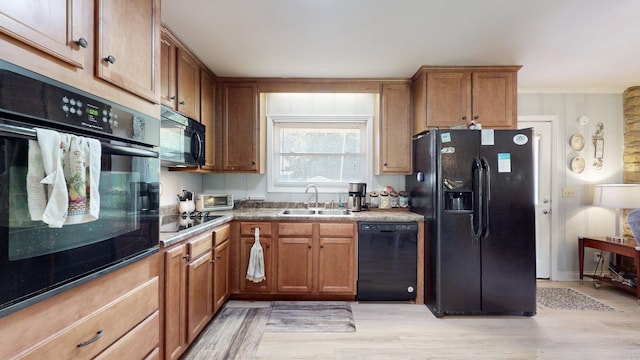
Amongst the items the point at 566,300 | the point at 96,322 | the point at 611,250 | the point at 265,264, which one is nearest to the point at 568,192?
the point at 611,250

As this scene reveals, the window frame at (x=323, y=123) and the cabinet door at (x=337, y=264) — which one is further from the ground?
the window frame at (x=323, y=123)

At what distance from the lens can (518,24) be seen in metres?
2.12

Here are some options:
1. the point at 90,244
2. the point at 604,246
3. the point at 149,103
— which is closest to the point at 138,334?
the point at 90,244

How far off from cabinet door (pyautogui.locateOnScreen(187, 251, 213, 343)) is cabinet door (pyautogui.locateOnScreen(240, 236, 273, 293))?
0.52 m

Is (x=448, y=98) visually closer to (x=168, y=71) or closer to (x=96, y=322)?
(x=168, y=71)

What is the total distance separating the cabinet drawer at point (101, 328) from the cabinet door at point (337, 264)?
168cm

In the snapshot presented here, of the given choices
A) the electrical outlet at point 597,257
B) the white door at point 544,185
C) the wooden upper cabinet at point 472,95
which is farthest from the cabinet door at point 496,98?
the electrical outlet at point 597,257

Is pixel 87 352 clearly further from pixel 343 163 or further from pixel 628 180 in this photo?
pixel 628 180

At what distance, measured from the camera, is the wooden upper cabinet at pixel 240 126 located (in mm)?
3223

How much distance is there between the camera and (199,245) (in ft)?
6.91

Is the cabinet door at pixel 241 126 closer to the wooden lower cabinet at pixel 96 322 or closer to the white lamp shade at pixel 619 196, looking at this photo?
A: the wooden lower cabinet at pixel 96 322

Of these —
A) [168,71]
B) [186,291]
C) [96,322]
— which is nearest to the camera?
[96,322]

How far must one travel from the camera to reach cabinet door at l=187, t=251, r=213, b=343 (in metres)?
1.97

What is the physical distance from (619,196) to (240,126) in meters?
4.23
